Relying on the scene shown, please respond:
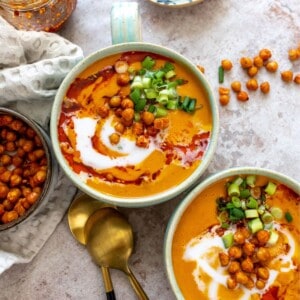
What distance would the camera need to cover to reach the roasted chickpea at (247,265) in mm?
1137

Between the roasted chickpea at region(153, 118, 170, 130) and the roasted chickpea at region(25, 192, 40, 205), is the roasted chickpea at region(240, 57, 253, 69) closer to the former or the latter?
the roasted chickpea at region(153, 118, 170, 130)

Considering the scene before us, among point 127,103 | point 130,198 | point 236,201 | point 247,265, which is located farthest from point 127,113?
point 247,265

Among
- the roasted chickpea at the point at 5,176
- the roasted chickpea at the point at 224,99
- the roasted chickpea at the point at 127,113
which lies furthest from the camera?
the roasted chickpea at the point at 224,99

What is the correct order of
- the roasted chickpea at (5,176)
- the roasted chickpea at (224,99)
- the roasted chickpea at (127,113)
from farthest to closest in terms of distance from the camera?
1. the roasted chickpea at (224,99)
2. the roasted chickpea at (5,176)
3. the roasted chickpea at (127,113)

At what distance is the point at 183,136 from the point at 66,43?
0.35 metres

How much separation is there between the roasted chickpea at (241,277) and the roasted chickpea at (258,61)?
0.50 meters

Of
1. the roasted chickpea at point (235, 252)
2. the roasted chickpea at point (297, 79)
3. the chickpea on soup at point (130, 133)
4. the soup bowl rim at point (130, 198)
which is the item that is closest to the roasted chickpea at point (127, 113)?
the chickpea on soup at point (130, 133)

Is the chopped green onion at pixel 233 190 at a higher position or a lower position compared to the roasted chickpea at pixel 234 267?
higher

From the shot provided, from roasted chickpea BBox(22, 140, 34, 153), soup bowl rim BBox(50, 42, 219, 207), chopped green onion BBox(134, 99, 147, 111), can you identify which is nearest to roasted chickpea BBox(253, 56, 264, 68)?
soup bowl rim BBox(50, 42, 219, 207)

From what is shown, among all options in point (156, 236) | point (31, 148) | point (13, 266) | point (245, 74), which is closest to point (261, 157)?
point (245, 74)

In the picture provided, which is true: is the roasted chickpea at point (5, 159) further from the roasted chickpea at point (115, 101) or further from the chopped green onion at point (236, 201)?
the chopped green onion at point (236, 201)

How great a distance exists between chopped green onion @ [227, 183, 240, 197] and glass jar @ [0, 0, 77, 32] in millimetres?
549

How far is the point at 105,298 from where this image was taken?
1.30m

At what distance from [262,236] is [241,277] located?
9cm
